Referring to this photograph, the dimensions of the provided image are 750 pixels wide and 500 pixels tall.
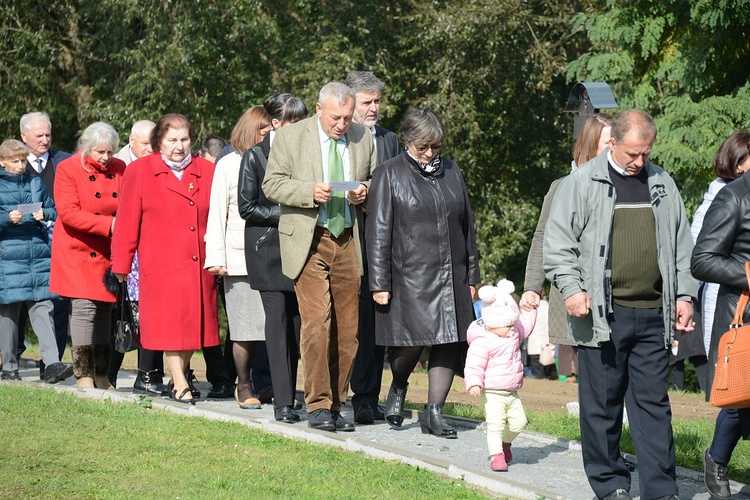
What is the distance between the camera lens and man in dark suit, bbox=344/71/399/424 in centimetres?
876

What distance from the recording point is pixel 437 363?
8211mm

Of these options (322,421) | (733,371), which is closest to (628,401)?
(733,371)

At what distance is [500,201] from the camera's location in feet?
74.9

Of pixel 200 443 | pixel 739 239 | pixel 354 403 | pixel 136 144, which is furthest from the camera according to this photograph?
pixel 136 144

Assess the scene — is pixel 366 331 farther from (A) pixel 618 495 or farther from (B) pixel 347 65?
(B) pixel 347 65

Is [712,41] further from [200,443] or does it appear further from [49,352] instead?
[200,443]

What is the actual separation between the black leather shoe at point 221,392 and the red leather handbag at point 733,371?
495 centimetres

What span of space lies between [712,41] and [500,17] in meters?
5.82

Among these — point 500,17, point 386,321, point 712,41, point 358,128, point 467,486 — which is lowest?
point 467,486

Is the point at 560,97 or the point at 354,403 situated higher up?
the point at 560,97

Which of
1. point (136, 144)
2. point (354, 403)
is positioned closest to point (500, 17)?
point (136, 144)

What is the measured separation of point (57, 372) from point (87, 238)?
52.0 inches

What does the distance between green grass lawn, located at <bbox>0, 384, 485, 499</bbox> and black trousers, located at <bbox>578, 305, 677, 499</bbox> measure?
27.6 inches

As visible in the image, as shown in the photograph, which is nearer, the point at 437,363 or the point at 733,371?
the point at 733,371
